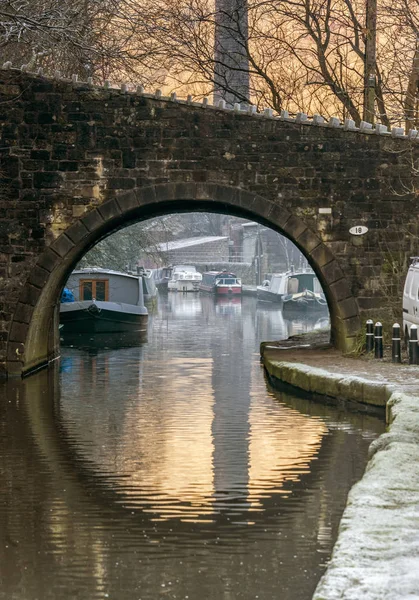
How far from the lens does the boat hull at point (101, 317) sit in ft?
96.1

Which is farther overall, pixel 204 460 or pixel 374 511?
pixel 204 460

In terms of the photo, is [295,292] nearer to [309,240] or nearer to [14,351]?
[309,240]

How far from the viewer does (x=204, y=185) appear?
18078mm

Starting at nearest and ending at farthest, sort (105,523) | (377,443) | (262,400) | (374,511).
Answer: (374,511), (105,523), (377,443), (262,400)

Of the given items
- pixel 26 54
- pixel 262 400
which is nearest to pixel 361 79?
pixel 26 54

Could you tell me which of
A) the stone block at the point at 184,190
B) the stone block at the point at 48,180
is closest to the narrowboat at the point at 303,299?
the stone block at the point at 184,190

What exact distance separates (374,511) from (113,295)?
24809mm

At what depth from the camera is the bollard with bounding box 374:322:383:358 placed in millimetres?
16844

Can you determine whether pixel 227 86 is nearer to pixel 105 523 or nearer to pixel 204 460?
pixel 204 460

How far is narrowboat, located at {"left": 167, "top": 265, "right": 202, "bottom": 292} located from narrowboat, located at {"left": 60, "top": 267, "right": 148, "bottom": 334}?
38.9 meters

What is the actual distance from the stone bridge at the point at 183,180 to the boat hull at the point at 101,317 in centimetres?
1070

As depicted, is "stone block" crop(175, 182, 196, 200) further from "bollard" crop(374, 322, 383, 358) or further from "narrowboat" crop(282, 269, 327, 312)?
"narrowboat" crop(282, 269, 327, 312)

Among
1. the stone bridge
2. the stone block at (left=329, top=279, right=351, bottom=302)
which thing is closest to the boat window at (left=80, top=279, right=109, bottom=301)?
the stone bridge

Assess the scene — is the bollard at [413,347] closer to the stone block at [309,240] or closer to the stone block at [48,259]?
the stone block at [309,240]
